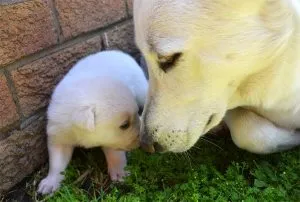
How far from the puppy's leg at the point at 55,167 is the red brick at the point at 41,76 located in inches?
8.5

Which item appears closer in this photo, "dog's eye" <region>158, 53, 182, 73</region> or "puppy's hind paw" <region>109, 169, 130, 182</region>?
"dog's eye" <region>158, 53, 182, 73</region>

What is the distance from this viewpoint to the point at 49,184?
2.19 metres

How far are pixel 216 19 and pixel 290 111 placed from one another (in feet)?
2.22

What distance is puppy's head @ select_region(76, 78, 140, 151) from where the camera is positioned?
216 centimetres

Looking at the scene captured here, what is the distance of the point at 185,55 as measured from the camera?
5.25ft

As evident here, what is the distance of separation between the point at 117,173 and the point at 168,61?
0.80m

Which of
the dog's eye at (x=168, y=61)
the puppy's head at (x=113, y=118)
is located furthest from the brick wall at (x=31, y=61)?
the dog's eye at (x=168, y=61)

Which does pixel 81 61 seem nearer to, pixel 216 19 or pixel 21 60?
pixel 21 60

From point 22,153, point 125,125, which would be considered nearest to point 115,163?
point 125,125

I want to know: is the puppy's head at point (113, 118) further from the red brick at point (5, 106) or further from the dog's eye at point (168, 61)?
the dog's eye at point (168, 61)

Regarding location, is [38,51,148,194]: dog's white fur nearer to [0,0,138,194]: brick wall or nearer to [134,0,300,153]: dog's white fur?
[0,0,138,194]: brick wall

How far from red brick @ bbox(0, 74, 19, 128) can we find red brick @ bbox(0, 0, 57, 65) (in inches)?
4.0

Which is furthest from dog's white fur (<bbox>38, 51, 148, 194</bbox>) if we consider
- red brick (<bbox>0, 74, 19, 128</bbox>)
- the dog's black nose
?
the dog's black nose

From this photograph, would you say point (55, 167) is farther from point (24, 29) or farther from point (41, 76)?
point (24, 29)
